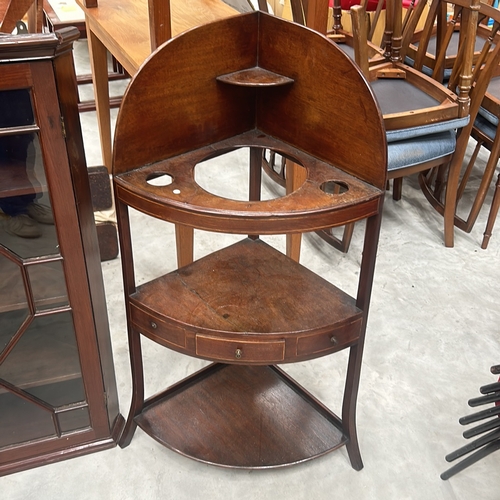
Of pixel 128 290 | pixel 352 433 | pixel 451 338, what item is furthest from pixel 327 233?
pixel 128 290

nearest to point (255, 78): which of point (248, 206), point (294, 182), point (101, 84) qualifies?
point (248, 206)

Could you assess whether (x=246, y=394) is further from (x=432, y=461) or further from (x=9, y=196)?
(x=9, y=196)

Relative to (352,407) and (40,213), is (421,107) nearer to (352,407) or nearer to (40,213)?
(352,407)

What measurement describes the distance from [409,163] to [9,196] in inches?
54.6

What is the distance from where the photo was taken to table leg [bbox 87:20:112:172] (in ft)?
8.75

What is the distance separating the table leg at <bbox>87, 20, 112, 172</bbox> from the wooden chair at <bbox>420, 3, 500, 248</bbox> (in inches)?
58.6

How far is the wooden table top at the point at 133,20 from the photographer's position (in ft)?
6.75

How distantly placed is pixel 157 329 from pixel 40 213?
35 centimetres

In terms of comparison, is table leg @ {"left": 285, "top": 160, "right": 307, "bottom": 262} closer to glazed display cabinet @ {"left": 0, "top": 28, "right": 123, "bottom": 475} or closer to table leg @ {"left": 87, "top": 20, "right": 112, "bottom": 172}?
glazed display cabinet @ {"left": 0, "top": 28, "right": 123, "bottom": 475}

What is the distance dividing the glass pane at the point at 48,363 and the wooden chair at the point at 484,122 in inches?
64.6

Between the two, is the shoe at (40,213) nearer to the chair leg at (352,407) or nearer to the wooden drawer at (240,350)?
the wooden drawer at (240,350)

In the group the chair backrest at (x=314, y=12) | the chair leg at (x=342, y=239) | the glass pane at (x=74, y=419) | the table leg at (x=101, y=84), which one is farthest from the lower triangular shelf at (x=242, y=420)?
the table leg at (x=101, y=84)

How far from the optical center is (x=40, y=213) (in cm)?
125

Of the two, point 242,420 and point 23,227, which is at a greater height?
point 23,227
